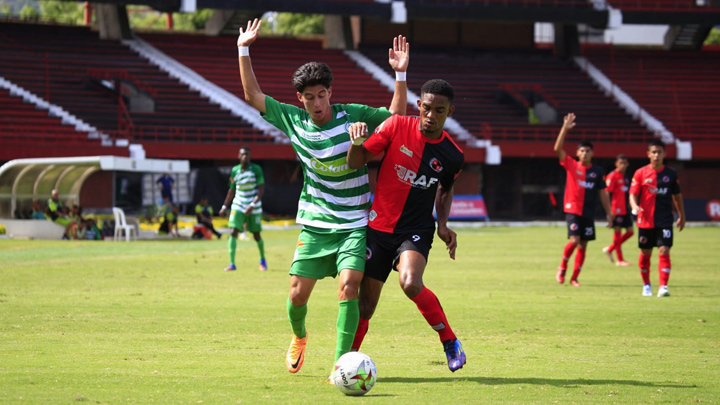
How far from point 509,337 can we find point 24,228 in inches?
947

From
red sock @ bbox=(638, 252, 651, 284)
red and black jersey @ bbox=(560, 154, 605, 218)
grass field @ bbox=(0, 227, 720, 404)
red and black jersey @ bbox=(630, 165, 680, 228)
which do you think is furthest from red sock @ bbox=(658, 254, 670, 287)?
red and black jersey @ bbox=(560, 154, 605, 218)

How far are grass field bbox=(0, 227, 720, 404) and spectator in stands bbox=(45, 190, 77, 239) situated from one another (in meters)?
10.4

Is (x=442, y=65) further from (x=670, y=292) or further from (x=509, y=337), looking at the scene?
(x=509, y=337)

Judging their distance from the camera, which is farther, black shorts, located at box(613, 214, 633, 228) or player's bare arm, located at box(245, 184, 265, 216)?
black shorts, located at box(613, 214, 633, 228)

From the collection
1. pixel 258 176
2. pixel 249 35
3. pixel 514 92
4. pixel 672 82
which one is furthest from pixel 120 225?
pixel 672 82

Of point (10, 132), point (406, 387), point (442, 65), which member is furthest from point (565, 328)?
point (442, 65)

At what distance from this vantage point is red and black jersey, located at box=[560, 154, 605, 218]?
653 inches

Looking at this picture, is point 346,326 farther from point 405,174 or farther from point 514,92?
point 514,92

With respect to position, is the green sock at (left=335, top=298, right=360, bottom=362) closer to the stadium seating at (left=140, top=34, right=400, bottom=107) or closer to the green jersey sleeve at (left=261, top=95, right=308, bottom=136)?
the green jersey sleeve at (left=261, top=95, right=308, bottom=136)

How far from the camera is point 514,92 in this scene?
51531 mm

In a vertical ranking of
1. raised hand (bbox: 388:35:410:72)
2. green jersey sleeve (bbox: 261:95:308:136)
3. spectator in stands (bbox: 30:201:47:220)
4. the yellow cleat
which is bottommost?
spectator in stands (bbox: 30:201:47:220)

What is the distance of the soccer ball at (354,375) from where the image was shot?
662cm

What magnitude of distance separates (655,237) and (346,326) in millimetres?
8734

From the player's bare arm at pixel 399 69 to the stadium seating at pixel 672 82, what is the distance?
4490cm
